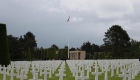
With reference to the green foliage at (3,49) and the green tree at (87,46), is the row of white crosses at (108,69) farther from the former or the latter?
the green tree at (87,46)

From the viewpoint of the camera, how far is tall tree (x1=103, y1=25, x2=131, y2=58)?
68.8 meters

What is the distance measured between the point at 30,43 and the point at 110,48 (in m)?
25.1

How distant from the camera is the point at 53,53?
6181 cm

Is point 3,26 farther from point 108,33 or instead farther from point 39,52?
point 108,33

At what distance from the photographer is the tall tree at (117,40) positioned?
6875cm

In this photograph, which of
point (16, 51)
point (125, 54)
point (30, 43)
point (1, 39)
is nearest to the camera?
point (1, 39)

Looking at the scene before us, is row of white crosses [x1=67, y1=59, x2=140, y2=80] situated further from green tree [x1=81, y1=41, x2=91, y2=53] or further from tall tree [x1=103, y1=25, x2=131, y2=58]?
green tree [x1=81, y1=41, x2=91, y2=53]

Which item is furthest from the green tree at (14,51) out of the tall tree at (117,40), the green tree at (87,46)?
the green tree at (87,46)

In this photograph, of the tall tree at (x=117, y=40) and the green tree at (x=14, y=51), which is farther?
the tall tree at (x=117, y=40)

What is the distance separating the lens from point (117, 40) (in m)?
71.3

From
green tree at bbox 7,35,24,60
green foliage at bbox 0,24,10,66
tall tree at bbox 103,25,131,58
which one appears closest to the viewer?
green foliage at bbox 0,24,10,66

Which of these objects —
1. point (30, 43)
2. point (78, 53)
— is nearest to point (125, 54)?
point (78, 53)

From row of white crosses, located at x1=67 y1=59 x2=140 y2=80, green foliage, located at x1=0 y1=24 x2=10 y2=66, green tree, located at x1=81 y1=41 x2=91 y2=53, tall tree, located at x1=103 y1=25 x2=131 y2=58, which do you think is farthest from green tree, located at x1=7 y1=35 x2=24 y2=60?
green tree, located at x1=81 y1=41 x2=91 y2=53

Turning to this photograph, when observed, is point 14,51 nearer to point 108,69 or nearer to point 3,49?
point 3,49
